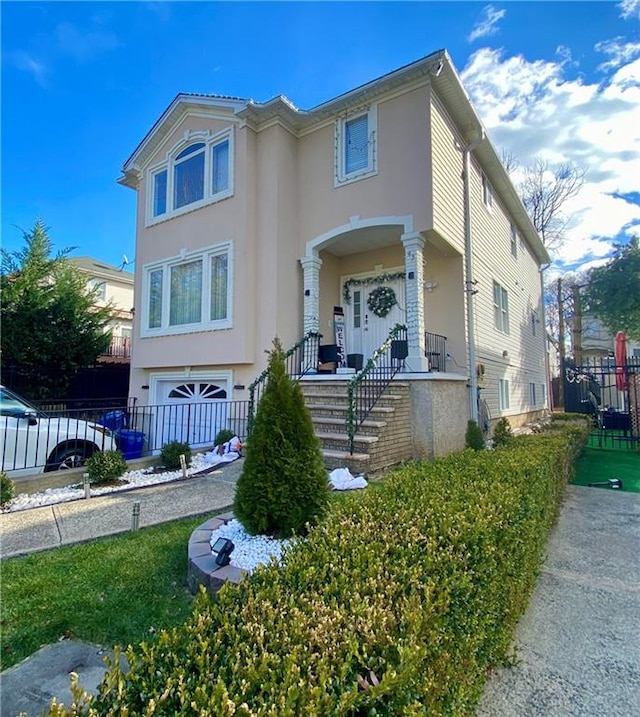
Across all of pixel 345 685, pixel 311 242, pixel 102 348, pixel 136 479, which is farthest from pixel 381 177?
pixel 102 348

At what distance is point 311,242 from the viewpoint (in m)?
9.88

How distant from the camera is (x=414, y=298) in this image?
8516 millimetres

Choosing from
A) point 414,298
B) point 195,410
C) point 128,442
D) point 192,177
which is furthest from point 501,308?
point 128,442

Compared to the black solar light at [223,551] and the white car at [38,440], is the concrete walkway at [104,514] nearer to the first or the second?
the white car at [38,440]

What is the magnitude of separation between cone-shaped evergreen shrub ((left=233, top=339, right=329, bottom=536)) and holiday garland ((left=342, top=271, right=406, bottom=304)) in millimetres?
7481

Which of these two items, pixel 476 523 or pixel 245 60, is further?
pixel 245 60

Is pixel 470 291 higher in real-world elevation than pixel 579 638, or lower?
higher

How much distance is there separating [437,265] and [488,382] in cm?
349

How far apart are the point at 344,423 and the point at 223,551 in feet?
14.0

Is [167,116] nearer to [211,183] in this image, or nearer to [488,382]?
[211,183]

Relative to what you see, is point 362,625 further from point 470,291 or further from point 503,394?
point 503,394

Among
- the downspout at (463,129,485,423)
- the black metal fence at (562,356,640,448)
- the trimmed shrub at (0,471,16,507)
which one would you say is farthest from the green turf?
the trimmed shrub at (0,471,16,507)

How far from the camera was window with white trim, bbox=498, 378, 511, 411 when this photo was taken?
480 inches

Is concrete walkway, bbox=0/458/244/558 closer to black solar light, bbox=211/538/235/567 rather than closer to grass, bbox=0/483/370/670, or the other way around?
grass, bbox=0/483/370/670
